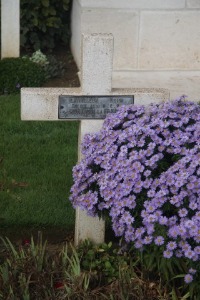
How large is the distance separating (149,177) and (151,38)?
4230mm

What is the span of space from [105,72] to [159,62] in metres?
3.82

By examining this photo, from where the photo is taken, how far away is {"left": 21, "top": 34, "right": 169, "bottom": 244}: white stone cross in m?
4.36

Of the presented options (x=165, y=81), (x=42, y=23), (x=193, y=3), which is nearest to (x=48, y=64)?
(x=42, y=23)

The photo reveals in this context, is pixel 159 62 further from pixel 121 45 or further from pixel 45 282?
pixel 45 282

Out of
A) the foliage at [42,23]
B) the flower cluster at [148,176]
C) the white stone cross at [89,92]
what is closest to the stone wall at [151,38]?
the foliage at [42,23]

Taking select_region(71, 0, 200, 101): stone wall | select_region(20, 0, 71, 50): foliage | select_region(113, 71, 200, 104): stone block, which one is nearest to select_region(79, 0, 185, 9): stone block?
select_region(71, 0, 200, 101): stone wall

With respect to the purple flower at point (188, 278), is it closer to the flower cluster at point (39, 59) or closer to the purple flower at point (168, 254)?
the purple flower at point (168, 254)

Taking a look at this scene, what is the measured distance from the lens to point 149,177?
3.99 meters

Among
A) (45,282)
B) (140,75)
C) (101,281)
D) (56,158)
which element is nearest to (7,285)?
(45,282)

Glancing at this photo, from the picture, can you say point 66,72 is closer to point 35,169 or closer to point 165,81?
point 165,81

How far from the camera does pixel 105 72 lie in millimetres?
4418

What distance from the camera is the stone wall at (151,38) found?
7.89 metres

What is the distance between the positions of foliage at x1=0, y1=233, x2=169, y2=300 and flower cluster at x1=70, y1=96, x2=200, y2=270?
216 mm

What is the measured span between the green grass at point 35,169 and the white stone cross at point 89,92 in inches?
15.3
